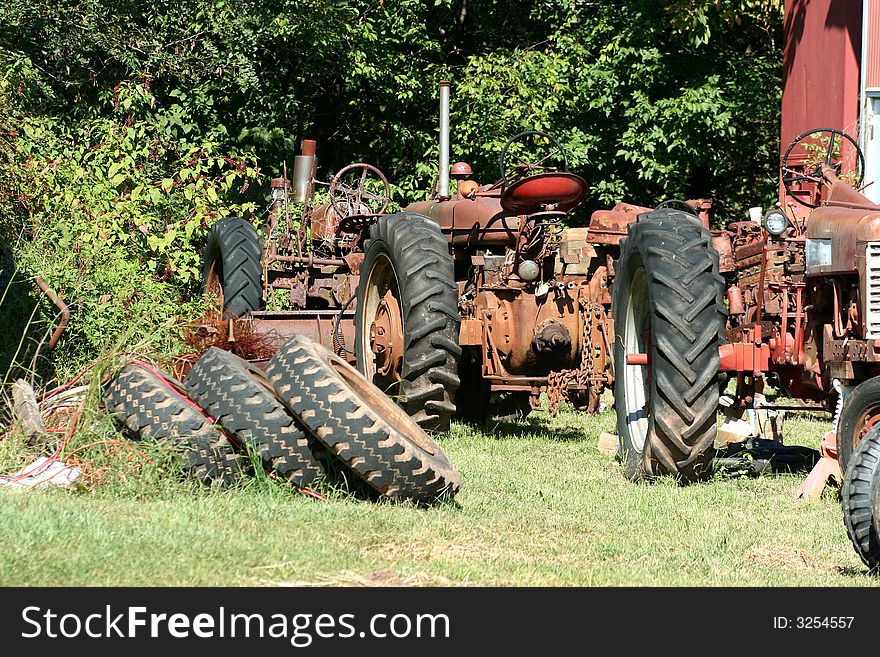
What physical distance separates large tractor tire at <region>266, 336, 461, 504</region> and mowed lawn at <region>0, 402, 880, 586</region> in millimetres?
118

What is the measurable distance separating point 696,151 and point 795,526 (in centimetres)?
1259

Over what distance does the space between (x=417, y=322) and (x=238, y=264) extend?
4.23 meters

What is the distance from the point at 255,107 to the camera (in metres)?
18.8

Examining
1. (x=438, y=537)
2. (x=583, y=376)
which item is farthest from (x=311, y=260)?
(x=438, y=537)

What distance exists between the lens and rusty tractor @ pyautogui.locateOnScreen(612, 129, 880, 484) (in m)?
6.60

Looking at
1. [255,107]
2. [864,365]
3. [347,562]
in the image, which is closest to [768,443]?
[864,365]

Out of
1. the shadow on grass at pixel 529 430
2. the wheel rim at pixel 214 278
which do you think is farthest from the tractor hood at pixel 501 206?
the wheel rim at pixel 214 278

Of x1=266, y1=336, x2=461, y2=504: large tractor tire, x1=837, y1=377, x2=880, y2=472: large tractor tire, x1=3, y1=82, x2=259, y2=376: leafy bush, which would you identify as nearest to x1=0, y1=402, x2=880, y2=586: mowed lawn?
x1=266, y1=336, x2=461, y2=504: large tractor tire

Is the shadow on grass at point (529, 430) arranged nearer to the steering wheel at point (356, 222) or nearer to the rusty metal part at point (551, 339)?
the rusty metal part at point (551, 339)

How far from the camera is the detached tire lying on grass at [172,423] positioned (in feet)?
20.6

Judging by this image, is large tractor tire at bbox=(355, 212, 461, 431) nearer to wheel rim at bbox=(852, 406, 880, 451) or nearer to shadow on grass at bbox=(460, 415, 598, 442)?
shadow on grass at bbox=(460, 415, 598, 442)

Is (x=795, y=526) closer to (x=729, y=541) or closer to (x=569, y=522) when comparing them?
(x=729, y=541)

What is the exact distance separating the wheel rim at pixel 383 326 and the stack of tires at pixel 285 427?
2568 millimetres

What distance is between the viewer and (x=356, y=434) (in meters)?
6.03
